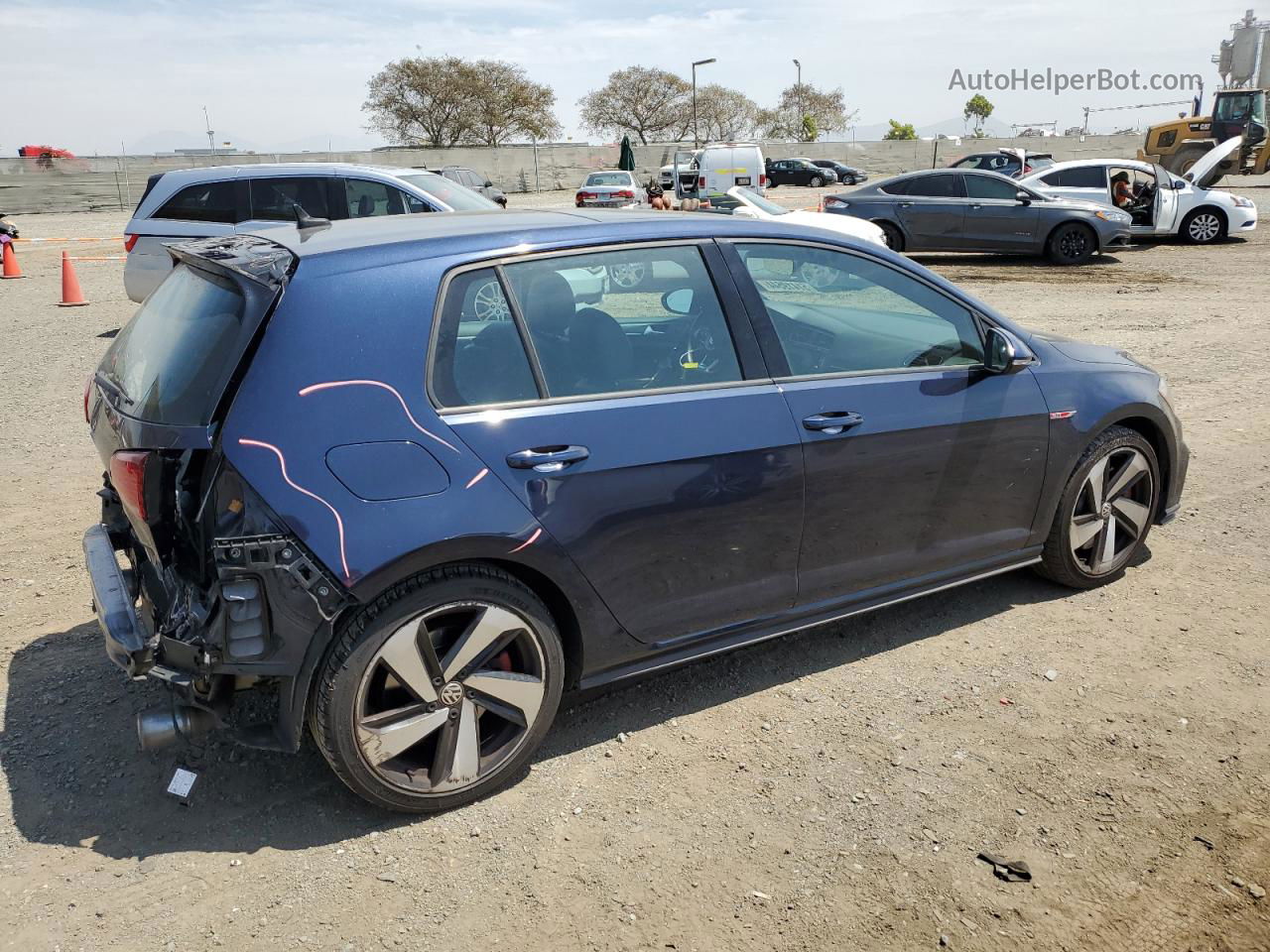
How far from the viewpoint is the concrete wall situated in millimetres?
36656

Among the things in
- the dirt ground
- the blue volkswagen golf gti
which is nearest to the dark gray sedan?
the dirt ground

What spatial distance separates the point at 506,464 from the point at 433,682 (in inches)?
26.5

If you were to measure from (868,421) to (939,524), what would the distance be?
0.58 metres

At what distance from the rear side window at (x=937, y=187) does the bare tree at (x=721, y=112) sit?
7494 cm

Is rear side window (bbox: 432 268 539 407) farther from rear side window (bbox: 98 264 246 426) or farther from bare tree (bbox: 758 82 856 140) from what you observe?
bare tree (bbox: 758 82 856 140)

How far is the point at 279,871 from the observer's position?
9.40 feet

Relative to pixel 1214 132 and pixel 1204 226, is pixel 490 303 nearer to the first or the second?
pixel 1204 226

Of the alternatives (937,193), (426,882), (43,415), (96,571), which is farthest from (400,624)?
(937,193)

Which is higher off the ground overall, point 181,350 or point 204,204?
point 204,204

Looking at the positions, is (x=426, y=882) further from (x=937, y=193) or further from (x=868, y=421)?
(x=937, y=193)

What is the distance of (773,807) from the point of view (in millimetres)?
3102

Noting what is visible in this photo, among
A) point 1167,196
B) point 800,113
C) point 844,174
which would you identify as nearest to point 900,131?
point 800,113

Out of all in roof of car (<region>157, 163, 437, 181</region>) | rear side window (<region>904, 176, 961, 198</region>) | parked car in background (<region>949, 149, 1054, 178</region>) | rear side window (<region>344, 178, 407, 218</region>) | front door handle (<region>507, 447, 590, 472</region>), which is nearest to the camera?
front door handle (<region>507, 447, 590, 472</region>)

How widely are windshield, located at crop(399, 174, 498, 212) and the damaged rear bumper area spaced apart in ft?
26.5
